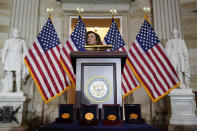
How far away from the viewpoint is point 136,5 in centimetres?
780

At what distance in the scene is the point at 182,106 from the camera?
216 inches

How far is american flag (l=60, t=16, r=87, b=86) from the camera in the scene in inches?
214

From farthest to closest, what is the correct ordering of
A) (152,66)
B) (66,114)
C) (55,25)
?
(55,25)
(152,66)
(66,114)

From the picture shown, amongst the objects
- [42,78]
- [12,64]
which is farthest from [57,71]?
[12,64]

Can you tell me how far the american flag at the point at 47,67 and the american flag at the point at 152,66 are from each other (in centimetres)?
205

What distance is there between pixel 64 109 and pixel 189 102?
12.7ft

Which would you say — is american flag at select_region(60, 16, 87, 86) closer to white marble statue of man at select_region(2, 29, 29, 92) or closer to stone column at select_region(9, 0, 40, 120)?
white marble statue of man at select_region(2, 29, 29, 92)

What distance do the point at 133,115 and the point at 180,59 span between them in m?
3.52

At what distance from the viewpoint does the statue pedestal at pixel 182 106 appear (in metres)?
5.33

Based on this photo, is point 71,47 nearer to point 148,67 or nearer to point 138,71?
point 138,71

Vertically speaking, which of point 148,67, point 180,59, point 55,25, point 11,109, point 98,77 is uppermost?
point 55,25

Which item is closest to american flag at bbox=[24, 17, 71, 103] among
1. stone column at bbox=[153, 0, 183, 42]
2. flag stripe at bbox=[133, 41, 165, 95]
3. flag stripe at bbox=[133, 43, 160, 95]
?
flag stripe at bbox=[133, 43, 160, 95]

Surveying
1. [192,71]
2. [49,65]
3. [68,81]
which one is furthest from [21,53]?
[192,71]

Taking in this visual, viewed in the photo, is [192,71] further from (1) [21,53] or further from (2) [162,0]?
(1) [21,53]
